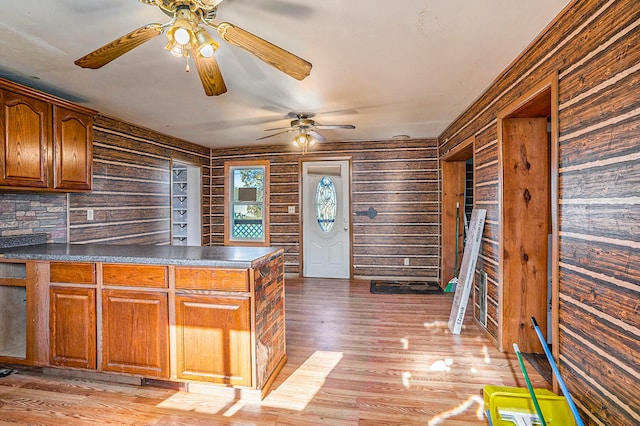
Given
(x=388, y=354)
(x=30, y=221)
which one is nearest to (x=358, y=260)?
(x=388, y=354)

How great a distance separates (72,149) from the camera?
3176 millimetres

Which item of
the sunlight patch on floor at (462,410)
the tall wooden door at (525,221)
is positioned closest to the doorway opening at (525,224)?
the tall wooden door at (525,221)

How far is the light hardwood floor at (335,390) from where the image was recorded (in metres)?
2.10

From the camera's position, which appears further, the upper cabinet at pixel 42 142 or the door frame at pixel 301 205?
the door frame at pixel 301 205

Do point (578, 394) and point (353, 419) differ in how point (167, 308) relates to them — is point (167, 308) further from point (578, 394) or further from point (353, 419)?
point (578, 394)

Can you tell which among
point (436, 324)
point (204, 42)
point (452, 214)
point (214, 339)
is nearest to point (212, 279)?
point (214, 339)

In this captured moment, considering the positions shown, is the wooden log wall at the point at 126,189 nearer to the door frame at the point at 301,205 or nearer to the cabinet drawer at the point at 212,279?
the door frame at the point at 301,205

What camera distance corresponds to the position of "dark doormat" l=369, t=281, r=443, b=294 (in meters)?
5.00

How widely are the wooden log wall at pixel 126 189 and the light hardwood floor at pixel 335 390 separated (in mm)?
1728

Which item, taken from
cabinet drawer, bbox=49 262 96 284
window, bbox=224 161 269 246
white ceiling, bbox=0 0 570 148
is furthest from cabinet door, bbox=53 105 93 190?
window, bbox=224 161 269 246

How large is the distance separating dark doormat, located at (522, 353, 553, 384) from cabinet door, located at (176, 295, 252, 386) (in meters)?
2.22

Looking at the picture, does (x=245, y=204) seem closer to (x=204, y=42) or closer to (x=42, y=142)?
(x=42, y=142)

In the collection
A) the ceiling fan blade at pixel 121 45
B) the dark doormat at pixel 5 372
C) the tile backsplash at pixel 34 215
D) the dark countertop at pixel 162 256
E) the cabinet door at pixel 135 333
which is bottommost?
the dark doormat at pixel 5 372

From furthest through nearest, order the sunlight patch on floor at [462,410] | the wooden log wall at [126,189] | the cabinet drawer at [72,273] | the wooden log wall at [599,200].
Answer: the wooden log wall at [126,189] → the cabinet drawer at [72,273] → the sunlight patch on floor at [462,410] → the wooden log wall at [599,200]
